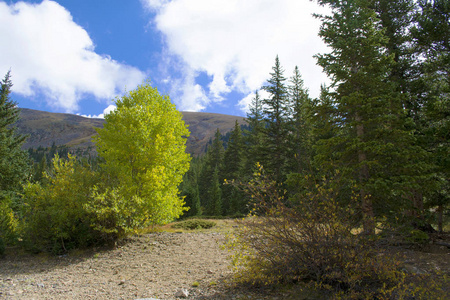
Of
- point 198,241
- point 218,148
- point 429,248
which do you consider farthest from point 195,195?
point 429,248

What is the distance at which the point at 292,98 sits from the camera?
92.7 ft

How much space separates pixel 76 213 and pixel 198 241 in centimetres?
515

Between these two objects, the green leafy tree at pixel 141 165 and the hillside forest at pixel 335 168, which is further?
the green leafy tree at pixel 141 165

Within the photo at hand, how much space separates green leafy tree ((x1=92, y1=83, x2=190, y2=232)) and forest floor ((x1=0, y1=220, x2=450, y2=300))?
3.92 ft

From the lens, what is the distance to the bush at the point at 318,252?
4.73 m

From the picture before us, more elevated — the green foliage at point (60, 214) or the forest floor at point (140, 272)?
the green foliage at point (60, 214)

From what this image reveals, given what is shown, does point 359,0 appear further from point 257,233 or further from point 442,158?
point 257,233

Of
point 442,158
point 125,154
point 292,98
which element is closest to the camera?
point 442,158

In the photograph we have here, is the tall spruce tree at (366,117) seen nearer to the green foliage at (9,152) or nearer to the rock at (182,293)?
the rock at (182,293)

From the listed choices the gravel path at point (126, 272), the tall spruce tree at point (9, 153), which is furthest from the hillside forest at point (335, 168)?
the tall spruce tree at point (9, 153)

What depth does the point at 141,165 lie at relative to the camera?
10.4 meters

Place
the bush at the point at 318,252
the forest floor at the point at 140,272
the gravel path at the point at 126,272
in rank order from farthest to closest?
1. the gravel path at the point at 126,272
2. the forest floor at the point at 140,272
3. the bush at the point at 318,252

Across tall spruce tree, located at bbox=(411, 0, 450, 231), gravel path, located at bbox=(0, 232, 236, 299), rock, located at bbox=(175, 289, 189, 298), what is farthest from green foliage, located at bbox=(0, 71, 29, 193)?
tall spruce tree, located at bbox=(411, 0, 450, 231)

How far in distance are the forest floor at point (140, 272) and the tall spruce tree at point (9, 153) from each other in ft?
39.3
